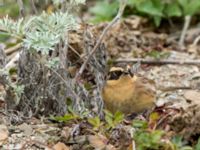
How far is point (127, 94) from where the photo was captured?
1591 mm

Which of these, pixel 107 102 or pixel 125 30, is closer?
pixel 107 102

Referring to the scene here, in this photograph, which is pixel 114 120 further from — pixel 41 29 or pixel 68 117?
pixel 41 29

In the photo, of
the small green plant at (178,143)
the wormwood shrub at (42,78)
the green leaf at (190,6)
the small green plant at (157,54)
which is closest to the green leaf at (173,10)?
the green leaf at (190,6)

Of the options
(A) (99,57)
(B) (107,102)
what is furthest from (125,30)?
(B) (107,102)

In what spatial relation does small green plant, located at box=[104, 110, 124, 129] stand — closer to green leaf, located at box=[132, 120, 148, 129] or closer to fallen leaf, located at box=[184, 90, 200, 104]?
green leaf, located at box=[132, 120, 148, 129]

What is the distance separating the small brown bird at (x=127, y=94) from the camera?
1.58 meters

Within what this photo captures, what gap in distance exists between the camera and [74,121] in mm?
1501

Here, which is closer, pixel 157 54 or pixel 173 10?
pixel 157 54

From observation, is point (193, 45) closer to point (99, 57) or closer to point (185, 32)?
point (185, 32)

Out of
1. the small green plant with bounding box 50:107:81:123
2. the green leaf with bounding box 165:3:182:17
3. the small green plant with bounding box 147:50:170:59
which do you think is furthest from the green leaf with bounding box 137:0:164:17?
the small green plant with bounding box 50:107:81:123

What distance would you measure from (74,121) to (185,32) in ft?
4.16


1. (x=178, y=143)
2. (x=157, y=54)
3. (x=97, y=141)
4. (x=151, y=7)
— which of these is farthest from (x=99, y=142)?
(x=151, y=7)

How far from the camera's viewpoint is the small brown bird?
1.58 meters

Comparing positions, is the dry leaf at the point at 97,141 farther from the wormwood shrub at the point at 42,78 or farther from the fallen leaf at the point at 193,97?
the fallen leaf at the point at 193,97
